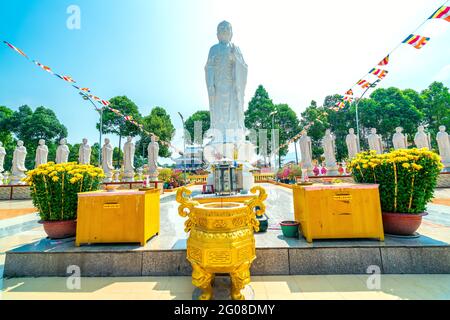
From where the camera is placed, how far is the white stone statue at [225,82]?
834 centimetres

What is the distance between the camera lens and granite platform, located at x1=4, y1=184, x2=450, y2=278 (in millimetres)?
2525

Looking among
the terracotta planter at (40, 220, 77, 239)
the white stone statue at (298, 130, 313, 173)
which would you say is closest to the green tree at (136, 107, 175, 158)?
the white stone statue at (298, 130, 313, 173)

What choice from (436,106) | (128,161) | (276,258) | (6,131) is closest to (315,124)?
(436,106)

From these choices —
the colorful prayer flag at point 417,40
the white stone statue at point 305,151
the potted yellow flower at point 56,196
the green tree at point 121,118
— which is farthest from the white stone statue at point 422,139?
the green tree at point 121,118

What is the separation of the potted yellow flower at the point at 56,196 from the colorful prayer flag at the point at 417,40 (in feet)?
31.0

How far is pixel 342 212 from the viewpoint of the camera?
2.79 metres

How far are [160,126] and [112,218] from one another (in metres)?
28.8

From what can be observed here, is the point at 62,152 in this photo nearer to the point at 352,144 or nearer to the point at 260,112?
the point at 352,144

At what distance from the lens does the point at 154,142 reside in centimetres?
1479

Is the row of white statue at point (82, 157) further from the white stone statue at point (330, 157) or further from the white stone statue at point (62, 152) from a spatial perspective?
the white stone statue at point (330, 157)

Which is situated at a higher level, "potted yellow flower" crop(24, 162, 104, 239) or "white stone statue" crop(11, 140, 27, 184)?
"white stone statue" crop(11, 140, 27, 184)

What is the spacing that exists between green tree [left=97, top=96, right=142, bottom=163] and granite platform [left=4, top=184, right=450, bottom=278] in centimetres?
3021

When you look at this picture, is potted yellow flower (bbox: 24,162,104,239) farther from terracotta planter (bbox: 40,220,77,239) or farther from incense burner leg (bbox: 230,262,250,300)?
incense burner leg (bbox: 230,262,250,300)
